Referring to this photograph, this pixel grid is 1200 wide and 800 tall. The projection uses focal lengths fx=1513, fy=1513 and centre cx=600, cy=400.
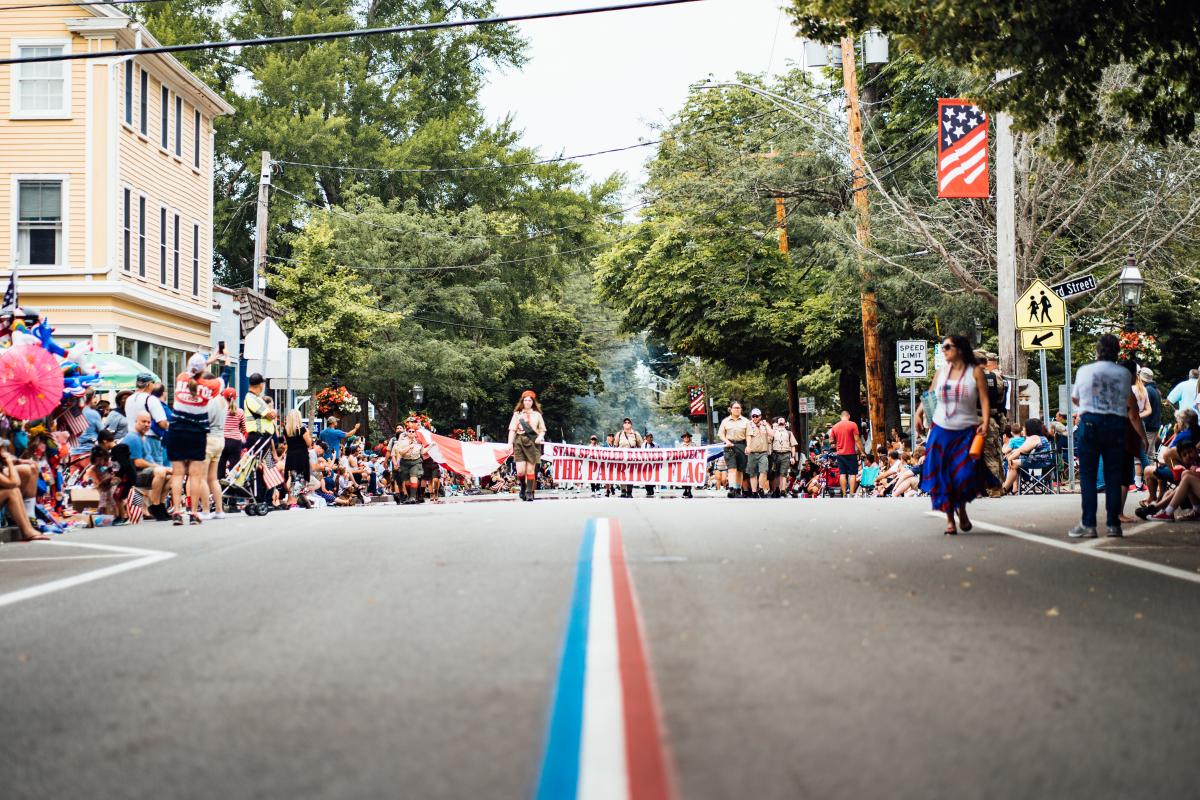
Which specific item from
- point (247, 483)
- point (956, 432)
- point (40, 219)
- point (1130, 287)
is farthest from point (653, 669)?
point (40, 219)

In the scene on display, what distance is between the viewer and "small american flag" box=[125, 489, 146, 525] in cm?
1886

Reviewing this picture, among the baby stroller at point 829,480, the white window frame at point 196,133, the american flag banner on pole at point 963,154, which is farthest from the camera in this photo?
the white window frame at point 196,133

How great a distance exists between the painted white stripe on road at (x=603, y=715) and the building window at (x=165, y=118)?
30.5 metres

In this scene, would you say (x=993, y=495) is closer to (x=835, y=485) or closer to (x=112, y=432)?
(x=112, y=432)

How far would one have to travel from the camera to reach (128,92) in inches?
1310

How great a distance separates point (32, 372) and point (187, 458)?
2.24m

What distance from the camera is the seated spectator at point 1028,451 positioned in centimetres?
2428

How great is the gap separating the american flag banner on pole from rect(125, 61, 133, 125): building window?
1783 cm

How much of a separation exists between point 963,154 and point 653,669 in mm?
20900

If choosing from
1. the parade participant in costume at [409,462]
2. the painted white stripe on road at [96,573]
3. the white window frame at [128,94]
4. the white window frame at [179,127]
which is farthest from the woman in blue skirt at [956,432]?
the white window frame at [179,127]

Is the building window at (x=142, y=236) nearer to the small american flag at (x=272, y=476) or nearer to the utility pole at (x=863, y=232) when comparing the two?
the small american flag at (x=272, y=476)

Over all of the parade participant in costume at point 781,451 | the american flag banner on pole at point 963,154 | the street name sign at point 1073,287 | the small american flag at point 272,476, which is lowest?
the small american flag at point 272,476

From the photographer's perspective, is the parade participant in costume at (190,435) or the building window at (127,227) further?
the building window at (127,227)

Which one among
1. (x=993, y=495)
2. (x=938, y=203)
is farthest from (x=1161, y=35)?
(x=938, y=203)
